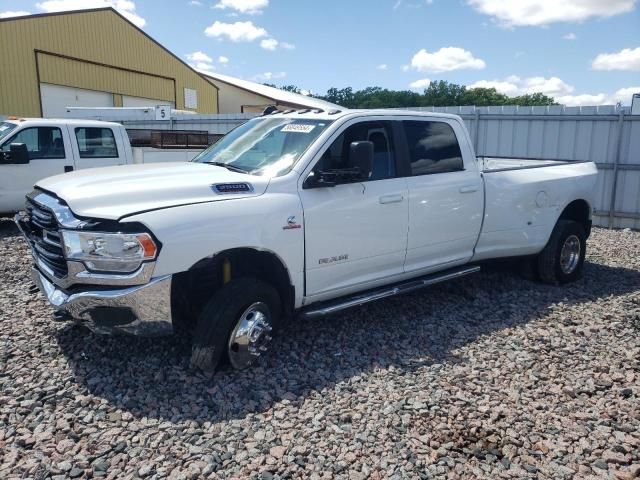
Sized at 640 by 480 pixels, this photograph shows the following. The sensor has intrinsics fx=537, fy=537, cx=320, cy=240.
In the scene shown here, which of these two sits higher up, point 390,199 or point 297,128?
point 297,128

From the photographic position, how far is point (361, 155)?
4.05 m

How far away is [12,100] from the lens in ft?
69.1

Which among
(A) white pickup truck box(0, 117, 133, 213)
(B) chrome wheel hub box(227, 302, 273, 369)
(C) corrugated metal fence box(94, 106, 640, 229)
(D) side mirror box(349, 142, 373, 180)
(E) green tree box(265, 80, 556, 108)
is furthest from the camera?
(E) green tree box(265, 80, 556, 108)

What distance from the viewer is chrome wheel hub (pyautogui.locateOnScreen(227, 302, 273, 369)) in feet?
12.3

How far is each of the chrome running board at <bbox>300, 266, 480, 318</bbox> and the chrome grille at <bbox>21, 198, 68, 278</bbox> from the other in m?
1.76

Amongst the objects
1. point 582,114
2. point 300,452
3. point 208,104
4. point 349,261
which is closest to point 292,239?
point 349,261

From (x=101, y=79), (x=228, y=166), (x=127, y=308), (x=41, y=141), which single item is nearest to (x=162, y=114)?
(x=41, y=141)

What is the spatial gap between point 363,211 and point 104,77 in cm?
2451

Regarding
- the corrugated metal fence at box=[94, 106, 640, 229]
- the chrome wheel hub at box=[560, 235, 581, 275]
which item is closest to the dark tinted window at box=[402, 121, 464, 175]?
the chrome wheel hub at box=[560, 235, 581, 275]

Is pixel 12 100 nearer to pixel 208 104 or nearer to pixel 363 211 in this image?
pixel 208 104

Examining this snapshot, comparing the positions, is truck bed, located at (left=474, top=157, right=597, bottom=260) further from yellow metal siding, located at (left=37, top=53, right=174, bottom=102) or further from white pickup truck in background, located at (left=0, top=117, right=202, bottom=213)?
yellow metal siding, located at (left=37, top=53, right=174, bottom=102)

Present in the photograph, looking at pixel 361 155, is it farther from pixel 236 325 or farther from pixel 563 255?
pixel 563 255

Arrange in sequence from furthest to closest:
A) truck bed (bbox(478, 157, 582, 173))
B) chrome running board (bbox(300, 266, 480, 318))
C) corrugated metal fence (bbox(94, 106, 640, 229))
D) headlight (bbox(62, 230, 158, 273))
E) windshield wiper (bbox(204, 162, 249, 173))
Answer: corrugated metal fence (bbox(94, 106, 640, 229)), truck bed (bbox(478, 157, 582, 173)), windshield wiper (bbox(204, 162, 249, 173)), chrome running board (bbox(300, 266, 480, 318)), headlight (bbox(62, 230, 158, 273))

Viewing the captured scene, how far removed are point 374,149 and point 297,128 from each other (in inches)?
27.4
